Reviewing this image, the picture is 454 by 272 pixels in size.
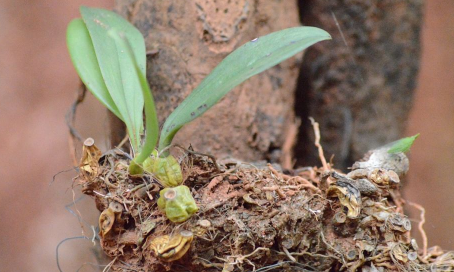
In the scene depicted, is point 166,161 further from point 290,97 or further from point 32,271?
point 32,271

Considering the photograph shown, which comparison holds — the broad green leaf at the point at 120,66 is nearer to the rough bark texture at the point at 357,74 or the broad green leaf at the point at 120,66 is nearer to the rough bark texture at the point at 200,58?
the rough bark texture at the point at 200,58

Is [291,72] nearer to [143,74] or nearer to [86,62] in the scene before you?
[86,62]

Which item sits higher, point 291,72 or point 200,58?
point 200,58

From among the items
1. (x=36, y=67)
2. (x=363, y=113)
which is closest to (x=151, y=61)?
(x=363, y=113)

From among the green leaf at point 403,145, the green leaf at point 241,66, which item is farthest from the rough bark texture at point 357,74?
the green leaf at point 241,66

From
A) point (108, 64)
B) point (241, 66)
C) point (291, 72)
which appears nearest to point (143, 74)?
point (241, 66)

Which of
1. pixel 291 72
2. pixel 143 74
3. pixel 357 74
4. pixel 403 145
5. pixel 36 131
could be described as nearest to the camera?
pixel 143 74
